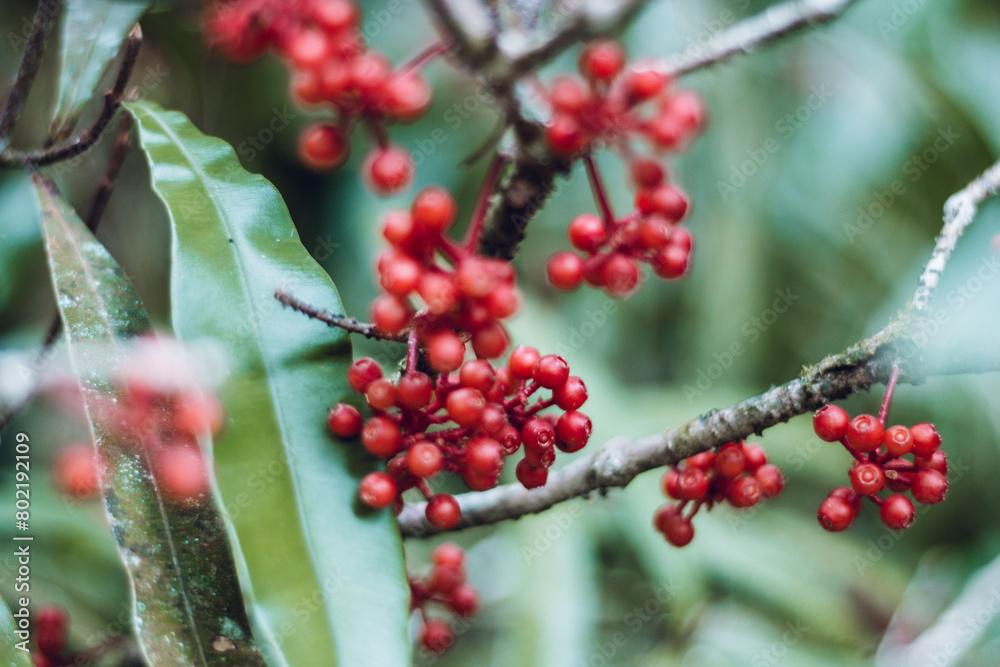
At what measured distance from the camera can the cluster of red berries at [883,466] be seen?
2.27 ft

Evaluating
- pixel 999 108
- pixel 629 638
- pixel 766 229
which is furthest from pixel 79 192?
pixel 999 108

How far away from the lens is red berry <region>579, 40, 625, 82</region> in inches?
17.6

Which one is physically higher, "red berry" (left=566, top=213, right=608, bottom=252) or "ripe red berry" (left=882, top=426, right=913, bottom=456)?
"red berry" (left=566, top=213, right=608, bottom=252)

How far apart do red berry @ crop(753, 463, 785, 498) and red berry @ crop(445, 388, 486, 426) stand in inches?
14.1

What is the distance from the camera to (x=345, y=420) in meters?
0.64

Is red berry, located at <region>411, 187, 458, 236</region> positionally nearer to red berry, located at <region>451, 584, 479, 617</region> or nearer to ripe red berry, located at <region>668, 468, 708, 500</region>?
ripe red berry, located at <region>668, 468, 708, 500</region>

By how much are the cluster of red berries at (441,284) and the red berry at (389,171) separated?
0.06ft

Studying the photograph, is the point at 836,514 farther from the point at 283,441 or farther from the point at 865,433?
the point at 283,441

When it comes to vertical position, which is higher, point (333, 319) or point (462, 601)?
point (333, 319)

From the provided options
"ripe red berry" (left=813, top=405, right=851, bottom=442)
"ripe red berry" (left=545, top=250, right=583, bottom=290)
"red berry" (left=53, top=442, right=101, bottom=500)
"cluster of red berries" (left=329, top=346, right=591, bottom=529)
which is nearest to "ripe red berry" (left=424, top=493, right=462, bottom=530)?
"cluster of red berries" (left=329, top=346, right=591, bottom=529)

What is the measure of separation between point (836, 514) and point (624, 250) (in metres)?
0.37

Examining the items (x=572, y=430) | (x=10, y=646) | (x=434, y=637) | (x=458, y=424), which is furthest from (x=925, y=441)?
(x=10, y=646)

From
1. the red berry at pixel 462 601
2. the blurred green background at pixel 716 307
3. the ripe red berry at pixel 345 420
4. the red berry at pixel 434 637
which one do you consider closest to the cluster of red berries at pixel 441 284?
the ripe red berry at pixel 345 420

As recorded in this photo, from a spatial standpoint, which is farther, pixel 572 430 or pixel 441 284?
pixel 572 430
